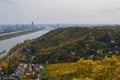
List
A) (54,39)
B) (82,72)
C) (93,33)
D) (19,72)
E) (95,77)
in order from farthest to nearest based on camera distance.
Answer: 1. (54,39)
2. (93,33)
3. (19,72)
4. (82,72)
5. (95,77)

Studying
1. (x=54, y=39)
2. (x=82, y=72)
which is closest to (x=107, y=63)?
(x=82, y=72)

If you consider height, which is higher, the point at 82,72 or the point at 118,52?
the point at 82,72

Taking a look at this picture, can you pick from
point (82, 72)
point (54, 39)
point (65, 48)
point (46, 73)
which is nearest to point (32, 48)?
point (54, 39)

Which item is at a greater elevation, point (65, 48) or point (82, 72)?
point (82, 72)

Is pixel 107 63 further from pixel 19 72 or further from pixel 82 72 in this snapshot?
pixel 19 72

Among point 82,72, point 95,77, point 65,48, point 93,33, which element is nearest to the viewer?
point 95,77

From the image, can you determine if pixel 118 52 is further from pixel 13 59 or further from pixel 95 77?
pixel 95 77

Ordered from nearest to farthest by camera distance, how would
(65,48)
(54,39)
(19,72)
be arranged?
(19,72) < (65,48) < (54,39)

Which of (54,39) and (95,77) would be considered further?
(54,39)

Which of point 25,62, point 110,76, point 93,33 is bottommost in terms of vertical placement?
point 25,62
